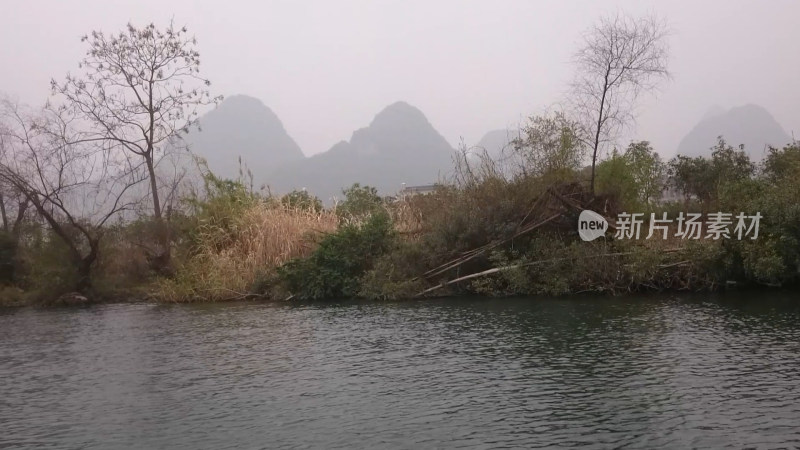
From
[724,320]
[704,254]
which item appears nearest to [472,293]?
[704,254]

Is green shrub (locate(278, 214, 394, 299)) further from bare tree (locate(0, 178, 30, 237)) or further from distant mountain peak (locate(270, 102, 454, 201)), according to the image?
distant mountain peak (locate(270, 102, 454, 201))

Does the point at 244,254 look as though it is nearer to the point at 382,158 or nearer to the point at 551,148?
the point at 551,148

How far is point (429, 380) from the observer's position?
27.7ft

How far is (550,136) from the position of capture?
767 inches

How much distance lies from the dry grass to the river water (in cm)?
442

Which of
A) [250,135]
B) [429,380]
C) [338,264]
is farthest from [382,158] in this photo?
[429,380]

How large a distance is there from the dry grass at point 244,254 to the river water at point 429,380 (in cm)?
442

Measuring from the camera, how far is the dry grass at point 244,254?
18.5 meters

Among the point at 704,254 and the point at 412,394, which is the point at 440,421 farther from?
the point at 704,254

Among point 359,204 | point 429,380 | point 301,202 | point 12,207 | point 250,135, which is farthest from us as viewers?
point 250,135

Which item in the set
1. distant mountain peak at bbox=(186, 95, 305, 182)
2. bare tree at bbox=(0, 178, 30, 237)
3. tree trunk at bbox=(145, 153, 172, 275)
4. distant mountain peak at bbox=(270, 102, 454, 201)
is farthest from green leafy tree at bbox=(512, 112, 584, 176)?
distant mountain peak at bbox=(186, 95, 305, 182)

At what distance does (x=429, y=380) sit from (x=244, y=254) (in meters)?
12.1

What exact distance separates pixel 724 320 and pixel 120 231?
1636 cm

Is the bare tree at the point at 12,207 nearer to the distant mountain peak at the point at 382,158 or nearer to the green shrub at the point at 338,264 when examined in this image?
the green shrub at the point at 338,264
